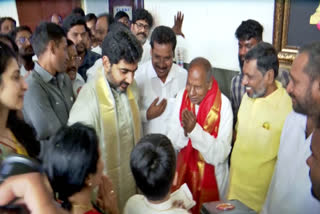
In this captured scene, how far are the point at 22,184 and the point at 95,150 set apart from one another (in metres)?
0.32

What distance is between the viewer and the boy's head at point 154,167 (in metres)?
1.26

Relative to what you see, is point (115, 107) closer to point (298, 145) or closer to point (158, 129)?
point (158, 129)

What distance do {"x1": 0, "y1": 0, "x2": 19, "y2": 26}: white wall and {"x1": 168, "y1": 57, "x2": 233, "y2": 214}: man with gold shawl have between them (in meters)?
4.86

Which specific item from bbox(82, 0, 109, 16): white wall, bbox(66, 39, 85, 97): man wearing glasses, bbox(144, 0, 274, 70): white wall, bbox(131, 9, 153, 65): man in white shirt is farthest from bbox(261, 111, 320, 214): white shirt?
bbox(82, 0, 109, 16): white wall

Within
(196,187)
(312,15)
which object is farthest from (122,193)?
(312,15)

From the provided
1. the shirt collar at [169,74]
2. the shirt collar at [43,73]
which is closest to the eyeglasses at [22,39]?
the shirt collar at [43,73]

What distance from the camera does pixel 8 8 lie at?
5688mm

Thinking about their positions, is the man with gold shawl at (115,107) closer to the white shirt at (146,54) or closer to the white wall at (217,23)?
the white shirt at (146,54)

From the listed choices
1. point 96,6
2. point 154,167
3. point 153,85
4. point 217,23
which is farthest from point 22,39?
point 96,6

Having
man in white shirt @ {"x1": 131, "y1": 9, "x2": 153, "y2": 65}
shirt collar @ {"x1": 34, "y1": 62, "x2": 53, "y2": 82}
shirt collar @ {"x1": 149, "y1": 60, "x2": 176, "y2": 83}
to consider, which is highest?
man in white shirt @ {"x1": 131, "y1": 9, "x2": 153, "y2": 65}

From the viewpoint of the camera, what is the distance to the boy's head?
1.26 m

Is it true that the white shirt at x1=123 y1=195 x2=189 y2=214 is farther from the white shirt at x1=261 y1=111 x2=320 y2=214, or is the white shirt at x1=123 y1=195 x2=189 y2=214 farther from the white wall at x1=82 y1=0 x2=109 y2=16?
the white wall at x1=82 y1=0 x2=109 y2=16

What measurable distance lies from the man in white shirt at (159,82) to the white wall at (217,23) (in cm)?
83

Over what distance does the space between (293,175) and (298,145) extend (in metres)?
0.16
